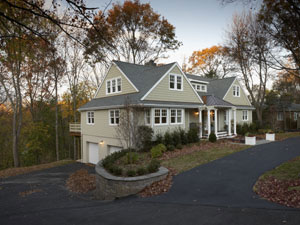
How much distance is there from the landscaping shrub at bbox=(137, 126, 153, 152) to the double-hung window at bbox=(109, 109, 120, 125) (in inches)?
126

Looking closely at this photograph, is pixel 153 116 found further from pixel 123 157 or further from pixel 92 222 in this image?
pixel 92 222

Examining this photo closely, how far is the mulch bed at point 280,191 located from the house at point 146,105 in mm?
8808

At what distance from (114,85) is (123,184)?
12103 millimetres

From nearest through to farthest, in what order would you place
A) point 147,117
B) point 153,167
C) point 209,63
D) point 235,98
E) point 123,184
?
point 123,184 < point 153,167 < point 147,117 < point 235,98 < point 209,63

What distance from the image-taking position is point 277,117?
3161cm

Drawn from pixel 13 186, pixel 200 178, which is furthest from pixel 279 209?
pixel 13 186

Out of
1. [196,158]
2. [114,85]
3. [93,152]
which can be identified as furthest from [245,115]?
[93,152]

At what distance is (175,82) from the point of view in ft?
58.5

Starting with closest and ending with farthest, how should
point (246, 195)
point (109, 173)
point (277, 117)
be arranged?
point (246, 195) → point (109, 173) → point (277, 117)

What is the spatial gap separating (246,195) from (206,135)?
528 inches

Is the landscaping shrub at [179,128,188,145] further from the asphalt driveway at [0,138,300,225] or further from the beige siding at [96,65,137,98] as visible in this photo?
the beige siding at [96,65,137,98]

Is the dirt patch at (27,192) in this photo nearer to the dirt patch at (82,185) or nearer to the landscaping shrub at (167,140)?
the dirt patch at (82,185)

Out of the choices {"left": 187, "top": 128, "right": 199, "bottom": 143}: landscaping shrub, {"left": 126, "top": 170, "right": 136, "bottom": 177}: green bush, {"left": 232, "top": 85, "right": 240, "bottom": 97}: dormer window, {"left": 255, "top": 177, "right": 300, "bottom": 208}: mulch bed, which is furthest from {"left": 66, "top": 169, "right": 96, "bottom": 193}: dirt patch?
{"left": 232, "top": 85, "right": 240, "bottom": 97}: dormer window

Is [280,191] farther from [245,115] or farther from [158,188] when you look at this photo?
[245,115]
